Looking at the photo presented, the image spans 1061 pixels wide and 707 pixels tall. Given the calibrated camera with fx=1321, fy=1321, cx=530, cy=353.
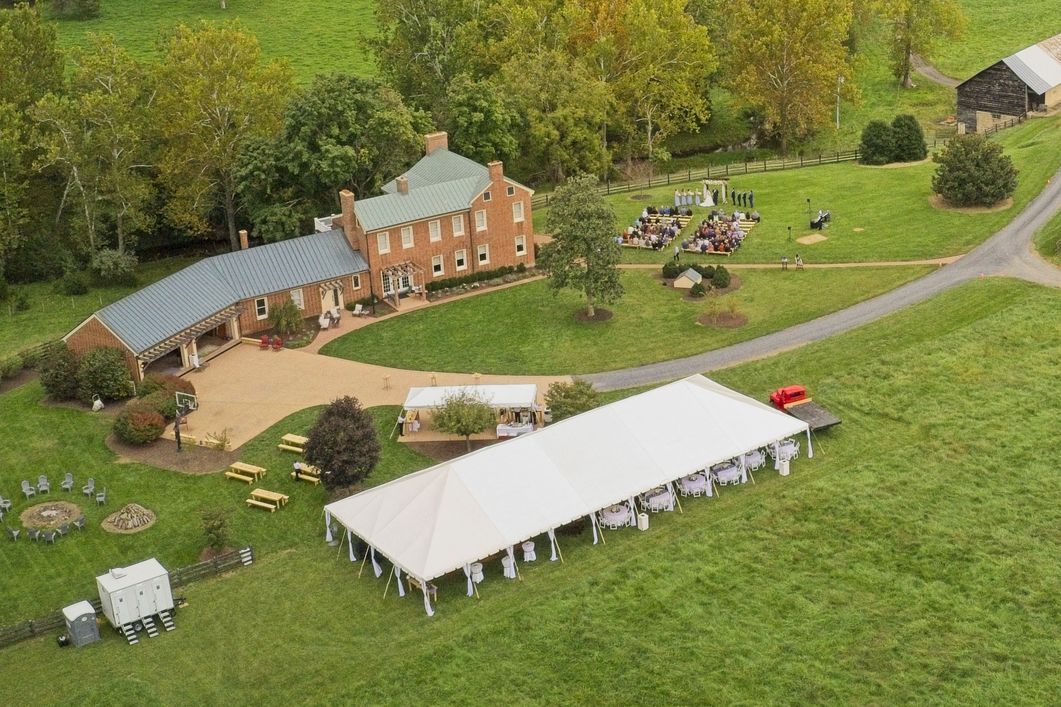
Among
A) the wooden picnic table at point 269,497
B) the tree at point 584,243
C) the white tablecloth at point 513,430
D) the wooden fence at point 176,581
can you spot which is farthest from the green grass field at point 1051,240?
the wooden fence at point 176,581

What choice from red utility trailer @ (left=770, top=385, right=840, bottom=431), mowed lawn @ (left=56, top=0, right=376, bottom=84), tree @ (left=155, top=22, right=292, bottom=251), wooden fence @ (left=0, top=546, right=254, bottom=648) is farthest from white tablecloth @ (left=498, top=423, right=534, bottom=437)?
mowed lawn @ (left=56, top=0, right=376, bottom=84)

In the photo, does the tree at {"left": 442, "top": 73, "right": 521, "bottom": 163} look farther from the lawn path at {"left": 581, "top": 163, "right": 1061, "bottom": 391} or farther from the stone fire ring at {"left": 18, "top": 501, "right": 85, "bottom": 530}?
the stone fire ring at {"left": 18, "top": 501, "right": 85, "bottom": 530}

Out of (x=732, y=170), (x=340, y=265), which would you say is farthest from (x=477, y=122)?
(x=732, y=170)

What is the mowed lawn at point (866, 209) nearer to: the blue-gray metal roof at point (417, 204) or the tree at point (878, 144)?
the tree at point (878, 144)

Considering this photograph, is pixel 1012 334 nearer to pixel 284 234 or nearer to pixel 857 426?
pixel 857 426

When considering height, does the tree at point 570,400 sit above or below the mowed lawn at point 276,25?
below

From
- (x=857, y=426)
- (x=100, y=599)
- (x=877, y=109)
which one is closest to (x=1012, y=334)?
(x=857, y=426)
